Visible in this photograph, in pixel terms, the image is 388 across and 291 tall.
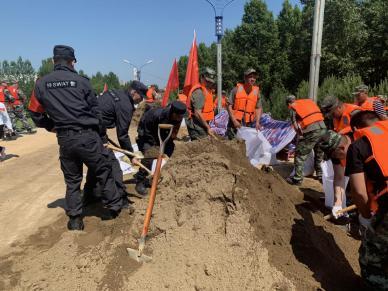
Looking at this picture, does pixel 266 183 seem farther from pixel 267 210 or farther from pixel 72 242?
pixel 72 242

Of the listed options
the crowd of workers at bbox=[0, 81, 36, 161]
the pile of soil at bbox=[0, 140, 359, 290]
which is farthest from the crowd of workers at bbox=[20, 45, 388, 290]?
the crowd of workers at bbox=[0, 81, 36, 161]

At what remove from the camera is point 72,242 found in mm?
3791

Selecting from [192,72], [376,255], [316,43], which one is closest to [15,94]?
[192,72]

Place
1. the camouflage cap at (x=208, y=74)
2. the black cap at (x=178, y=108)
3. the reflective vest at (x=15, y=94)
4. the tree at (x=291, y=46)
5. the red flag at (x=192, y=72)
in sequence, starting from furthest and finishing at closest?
the tree at (x=291, y=46)
the reflective vest at (x=15, y=94)
the red flag at (x=192, y=72)
the camouflage cap at (x=208, y=74)
the black cap at (x=178, y=108)

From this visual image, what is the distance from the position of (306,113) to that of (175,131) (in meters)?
2.04

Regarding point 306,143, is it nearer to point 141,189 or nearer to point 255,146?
point 255,146

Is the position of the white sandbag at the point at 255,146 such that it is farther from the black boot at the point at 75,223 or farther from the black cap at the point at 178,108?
the black boot at the point at 75,223

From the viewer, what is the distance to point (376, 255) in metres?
2.50

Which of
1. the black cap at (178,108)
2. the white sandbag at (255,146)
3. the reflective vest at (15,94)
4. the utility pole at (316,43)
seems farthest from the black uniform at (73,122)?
the reflective vest at (15,94)

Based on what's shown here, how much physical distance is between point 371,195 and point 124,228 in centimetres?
245

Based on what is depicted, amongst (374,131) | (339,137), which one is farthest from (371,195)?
(339,137)

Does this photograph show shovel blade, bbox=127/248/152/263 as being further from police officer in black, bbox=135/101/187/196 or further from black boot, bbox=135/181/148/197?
black boot, bbox=135/181/148/197

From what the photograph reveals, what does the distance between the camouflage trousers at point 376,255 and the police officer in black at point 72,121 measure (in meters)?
2.69

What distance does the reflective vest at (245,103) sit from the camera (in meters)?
6.15
